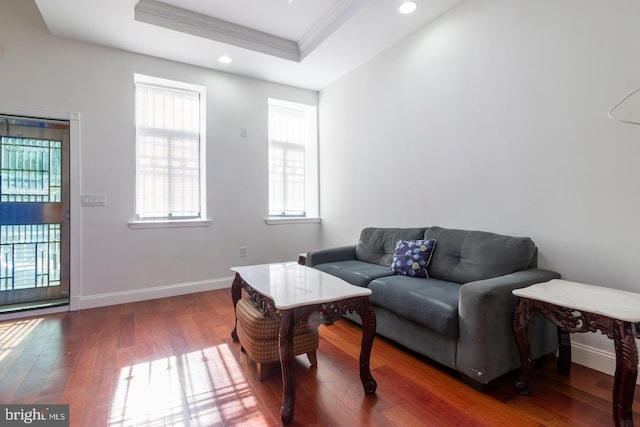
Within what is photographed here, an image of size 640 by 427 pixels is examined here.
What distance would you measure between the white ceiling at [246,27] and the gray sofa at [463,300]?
81.4 inches

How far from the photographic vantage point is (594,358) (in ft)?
6.52

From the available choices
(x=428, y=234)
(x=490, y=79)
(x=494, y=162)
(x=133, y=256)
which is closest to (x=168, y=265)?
(x=133, y=256)

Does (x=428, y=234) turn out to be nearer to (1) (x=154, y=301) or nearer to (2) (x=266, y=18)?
(2) (x=266, y=18)

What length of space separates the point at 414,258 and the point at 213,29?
10.1 ft

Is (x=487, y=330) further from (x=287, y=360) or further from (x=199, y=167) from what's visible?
(x=199, y=167)

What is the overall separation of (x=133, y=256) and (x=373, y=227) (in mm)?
2782

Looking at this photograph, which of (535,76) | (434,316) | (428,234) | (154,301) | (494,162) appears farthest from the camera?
(154,301)

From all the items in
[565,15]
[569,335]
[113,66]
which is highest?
[113,66]

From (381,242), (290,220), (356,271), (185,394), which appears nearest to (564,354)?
(356,271)

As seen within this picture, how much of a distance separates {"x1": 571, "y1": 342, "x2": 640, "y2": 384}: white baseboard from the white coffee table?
146 cm

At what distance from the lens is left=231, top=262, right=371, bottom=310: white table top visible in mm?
1572

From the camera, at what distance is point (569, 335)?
6.57 ft

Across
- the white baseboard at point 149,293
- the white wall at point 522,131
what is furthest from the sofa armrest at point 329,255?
the white baseboard at point 149,293

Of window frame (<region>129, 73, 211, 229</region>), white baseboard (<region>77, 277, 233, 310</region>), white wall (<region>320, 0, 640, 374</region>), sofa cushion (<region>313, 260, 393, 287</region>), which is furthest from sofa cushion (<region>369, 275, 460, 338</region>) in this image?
window frame (<region>129, 73, 211, 229</region>)
